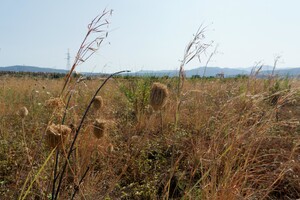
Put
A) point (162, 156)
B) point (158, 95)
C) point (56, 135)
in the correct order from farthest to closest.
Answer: point (162, 156) < point (158, 95) < point (56, 135)

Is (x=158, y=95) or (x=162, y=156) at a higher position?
(x=158, y=95)

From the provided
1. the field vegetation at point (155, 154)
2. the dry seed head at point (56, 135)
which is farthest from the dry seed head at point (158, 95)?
the dry seed head at point (56, 135)

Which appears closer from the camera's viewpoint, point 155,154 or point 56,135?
point 56,135

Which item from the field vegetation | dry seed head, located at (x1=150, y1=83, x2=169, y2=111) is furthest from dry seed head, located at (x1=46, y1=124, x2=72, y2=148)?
dry seed head, located at (x1=150, y1=83, x2=169, y2=111)

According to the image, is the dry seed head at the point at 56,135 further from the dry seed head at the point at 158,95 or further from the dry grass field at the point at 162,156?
the dry seed head at the point at 158,95

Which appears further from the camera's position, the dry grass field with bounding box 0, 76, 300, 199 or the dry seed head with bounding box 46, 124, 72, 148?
the dry grass field with bounding box 0, 76, 300, 199

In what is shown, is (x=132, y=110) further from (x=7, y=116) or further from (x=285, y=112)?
(x=285, y=112)

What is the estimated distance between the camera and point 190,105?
11.7 ft

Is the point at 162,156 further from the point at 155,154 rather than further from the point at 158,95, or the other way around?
the point at 158,95

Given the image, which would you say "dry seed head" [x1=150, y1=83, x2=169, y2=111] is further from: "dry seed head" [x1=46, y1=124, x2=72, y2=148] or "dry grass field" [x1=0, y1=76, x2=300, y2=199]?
"dry seed head" [x1=46, y1=124, x2=72, y2=148]

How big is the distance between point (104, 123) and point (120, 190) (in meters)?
0.71

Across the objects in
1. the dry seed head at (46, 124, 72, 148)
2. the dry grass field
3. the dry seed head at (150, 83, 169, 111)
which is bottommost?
the dry grass field

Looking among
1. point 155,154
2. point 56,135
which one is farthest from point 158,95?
point 155,154

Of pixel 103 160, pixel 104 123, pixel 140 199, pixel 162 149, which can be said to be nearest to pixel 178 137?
pixel 162 149
